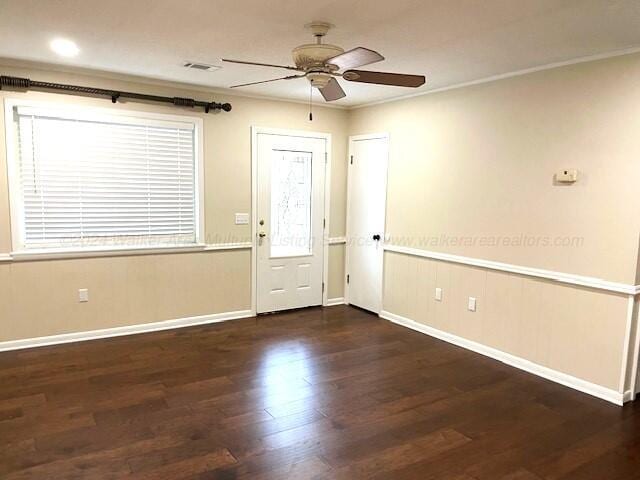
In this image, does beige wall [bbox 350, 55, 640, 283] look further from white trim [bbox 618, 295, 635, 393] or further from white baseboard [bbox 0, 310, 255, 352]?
white baseboard [bbox 0, 310, 255, 352]

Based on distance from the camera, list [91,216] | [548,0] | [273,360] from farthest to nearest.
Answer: [91,216], [273,360], [548,0]

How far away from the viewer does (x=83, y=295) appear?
437 cm

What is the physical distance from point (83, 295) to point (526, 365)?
4017 millimetres

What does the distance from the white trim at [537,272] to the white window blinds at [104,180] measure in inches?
98.2

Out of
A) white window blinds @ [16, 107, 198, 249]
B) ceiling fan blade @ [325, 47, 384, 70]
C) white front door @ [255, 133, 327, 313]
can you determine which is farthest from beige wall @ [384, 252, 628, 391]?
white window blinds @ [16, 107, 198, 249]

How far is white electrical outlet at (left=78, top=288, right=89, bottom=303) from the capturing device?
4.35 metres

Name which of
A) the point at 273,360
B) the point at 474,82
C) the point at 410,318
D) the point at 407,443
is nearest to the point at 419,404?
the point at 407,443

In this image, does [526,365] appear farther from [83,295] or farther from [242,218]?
[83,295]

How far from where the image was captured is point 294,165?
215 inches

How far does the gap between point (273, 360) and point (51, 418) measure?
1685mm

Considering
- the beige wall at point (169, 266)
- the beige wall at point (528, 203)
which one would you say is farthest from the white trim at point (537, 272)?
the beige wall at point (169, 266)

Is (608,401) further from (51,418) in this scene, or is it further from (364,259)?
(51,418)

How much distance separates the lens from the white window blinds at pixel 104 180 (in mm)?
4102

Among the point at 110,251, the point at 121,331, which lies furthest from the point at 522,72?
the point at 121,331
